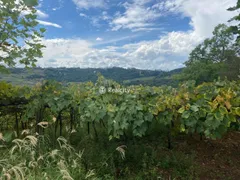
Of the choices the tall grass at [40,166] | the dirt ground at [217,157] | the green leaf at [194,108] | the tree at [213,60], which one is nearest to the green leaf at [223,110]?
the green leaf at [194,108]

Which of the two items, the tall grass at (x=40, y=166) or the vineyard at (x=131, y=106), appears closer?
the tall grass at (x=40, y=166)

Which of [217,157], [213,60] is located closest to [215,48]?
[213,60]

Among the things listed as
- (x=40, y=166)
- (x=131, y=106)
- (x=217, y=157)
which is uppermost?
(x=131, y=106)

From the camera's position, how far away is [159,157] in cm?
479

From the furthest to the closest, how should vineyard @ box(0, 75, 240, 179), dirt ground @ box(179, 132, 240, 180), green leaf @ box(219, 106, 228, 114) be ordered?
dirt ground @ box(179, 132, 240, 180) < vineyard @ box(0, 75, 240, 179) < green leaf @ box(219, 106, 228, 114)

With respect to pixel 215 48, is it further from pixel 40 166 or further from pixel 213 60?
pixel 40 166

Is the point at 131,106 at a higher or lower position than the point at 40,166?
higher

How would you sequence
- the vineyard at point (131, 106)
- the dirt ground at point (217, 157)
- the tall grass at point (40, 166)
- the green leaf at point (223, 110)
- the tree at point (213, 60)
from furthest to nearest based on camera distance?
the tree at point (213, 60) < the dirt ground at point (217, 157) < the vineyard at point (131, 106) < the green leaf at point (223, 110) < the tall grass at point (40, 166)

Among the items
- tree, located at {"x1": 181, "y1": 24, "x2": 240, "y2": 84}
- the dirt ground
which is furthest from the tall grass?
tree, located at {"x1": 181, "y1": 24, "x2": 240, "y2": 84}

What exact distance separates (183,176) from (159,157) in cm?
71

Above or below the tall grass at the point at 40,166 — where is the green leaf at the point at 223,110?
above

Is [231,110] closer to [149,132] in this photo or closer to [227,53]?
[149,132]

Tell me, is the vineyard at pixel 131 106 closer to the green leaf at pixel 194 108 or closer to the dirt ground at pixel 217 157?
the green leaf at pixel 194 108

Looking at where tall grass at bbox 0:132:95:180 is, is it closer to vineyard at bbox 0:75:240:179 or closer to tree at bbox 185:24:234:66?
vineyard at bbox 0:75:240:179
